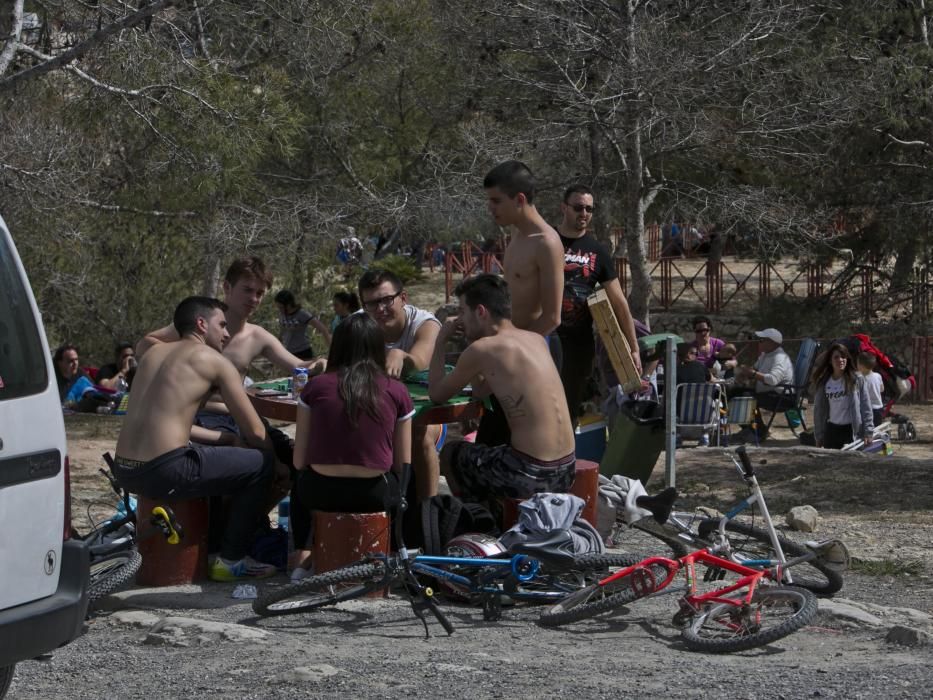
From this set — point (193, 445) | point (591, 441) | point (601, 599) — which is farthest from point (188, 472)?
point (591, 441)

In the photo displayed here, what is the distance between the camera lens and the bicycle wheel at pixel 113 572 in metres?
5.78

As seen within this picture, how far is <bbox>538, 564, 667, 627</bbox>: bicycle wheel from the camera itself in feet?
18.1

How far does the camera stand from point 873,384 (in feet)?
39.9

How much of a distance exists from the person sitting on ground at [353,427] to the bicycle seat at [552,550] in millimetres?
635

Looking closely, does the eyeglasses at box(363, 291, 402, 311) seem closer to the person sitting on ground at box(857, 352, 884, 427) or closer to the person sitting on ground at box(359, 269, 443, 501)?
the person sitting on ground at box(359, 269, 443, 501)

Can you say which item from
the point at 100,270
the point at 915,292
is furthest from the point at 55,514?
the point at 915,292

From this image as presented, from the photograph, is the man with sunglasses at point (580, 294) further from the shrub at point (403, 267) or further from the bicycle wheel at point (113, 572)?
the shrub at point (403, 267)

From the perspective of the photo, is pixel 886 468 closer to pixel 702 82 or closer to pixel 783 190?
pixel 702 82

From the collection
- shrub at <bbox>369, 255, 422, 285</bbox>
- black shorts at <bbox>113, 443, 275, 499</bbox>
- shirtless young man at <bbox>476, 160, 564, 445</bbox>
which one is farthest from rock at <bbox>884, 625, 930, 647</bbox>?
shrub at <bbox>369, 255, 422, 285</bbox>

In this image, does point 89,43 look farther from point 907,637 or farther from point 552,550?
point 907,637

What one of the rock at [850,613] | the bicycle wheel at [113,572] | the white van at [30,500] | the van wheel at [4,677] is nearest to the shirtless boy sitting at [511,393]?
the rock at [850,613]

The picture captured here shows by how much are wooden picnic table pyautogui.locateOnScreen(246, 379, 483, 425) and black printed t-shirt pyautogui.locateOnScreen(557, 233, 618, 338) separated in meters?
1.18

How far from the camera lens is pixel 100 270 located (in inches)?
704

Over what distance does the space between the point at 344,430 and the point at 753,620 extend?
1874mm
